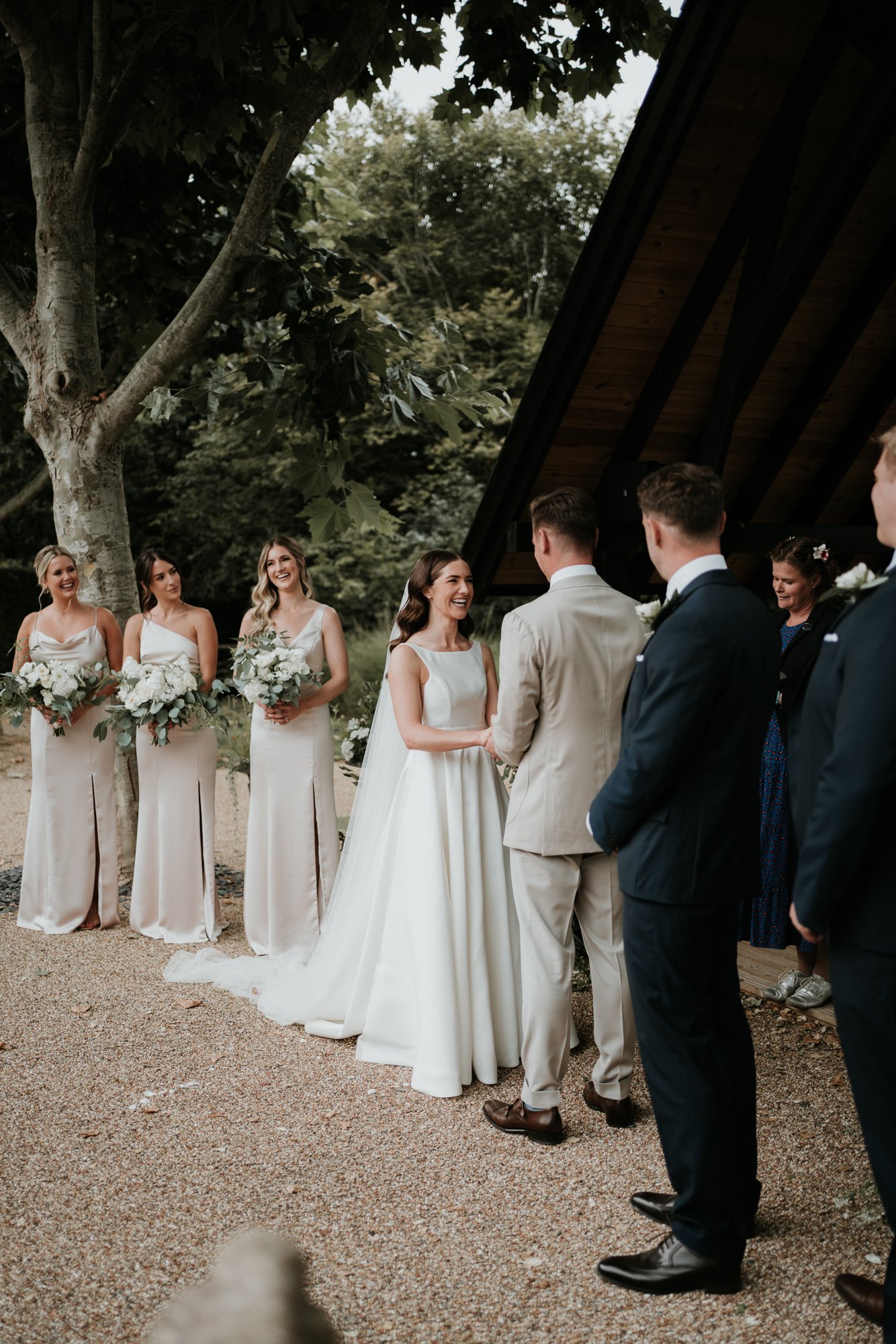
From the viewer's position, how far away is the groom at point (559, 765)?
3.76m

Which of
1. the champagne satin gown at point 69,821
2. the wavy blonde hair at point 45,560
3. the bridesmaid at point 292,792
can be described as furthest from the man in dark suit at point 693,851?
the wavy blonde hair at point 45,560

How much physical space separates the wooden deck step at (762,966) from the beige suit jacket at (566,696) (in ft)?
7.63

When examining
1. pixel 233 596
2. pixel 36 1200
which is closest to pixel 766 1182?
pixel 36 1200

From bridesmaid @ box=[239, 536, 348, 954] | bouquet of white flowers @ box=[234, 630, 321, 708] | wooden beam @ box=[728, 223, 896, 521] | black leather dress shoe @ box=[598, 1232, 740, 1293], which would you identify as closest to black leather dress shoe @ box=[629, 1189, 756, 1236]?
black leather dress shoe @ box=[598, 1232, 740, 1293]

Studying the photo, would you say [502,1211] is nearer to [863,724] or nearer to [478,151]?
[863,724]

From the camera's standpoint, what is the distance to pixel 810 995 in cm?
532

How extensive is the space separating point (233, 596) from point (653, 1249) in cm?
1907

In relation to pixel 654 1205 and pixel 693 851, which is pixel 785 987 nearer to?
pixel 654 1205

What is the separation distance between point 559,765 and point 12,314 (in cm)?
605

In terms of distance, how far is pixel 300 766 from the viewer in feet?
20.8

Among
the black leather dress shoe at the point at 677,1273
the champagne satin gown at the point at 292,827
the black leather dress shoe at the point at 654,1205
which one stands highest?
the champagne satin gown at the point at 292,827

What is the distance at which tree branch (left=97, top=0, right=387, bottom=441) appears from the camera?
6882mm

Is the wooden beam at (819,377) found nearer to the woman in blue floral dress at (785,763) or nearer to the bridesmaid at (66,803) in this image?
the woman in blue floral dress at (785,763)

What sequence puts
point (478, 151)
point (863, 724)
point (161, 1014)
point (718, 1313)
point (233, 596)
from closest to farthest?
1. point (863, 724)
2. point (718, 1313)
3. point (161, 1014)
4. point (233, 596)
5. point (478, 151)
